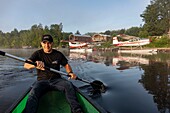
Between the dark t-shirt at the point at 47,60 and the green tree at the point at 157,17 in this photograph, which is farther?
the green tree at the point at 157,17

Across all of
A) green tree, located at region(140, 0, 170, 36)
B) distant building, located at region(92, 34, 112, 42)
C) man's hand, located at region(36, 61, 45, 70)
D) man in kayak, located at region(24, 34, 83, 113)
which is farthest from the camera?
distant building, located at region(92, 34, 112, 42)

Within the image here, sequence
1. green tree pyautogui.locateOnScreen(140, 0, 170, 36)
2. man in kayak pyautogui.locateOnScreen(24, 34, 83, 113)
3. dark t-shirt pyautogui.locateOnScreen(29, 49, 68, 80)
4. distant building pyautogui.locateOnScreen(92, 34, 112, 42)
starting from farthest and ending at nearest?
distant building pyautogui.locateOnScreen(92, 34, 112, 42), green tree pyautogui.locateOnScreen(140, 0, 170, 36), dark t-shirt pyautogui.locateOnScreen(29, 49, 68, 80), man in kayak pyautogui.locateOnScreen(24, 34, 83, 113)

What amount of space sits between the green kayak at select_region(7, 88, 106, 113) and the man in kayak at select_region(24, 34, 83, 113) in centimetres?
16

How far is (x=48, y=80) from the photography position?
4.53 meters

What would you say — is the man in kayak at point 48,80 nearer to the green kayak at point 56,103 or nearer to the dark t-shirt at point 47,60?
the dark t-shirt at point 47,60

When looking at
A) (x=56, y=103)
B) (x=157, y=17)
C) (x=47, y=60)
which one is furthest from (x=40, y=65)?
(x=157, y=17)

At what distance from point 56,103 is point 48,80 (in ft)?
1.83

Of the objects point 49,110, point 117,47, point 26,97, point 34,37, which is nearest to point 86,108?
point 49,110

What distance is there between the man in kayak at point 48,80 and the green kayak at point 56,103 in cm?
16

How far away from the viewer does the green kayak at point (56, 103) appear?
3834 mm

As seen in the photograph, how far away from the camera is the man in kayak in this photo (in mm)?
3816

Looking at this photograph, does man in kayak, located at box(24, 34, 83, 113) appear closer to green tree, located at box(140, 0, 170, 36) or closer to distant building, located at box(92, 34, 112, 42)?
green tree, located at box(140, 0, 170, 36)

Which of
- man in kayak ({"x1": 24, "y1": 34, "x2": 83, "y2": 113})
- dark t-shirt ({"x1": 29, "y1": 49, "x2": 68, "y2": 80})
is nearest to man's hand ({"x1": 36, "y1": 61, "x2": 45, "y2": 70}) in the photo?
man in kayak ({"x1": 24, "y1": 34, "x2": 83, "y2": 113})

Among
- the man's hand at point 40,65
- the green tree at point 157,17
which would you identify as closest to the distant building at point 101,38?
the green tree at point 157,17
